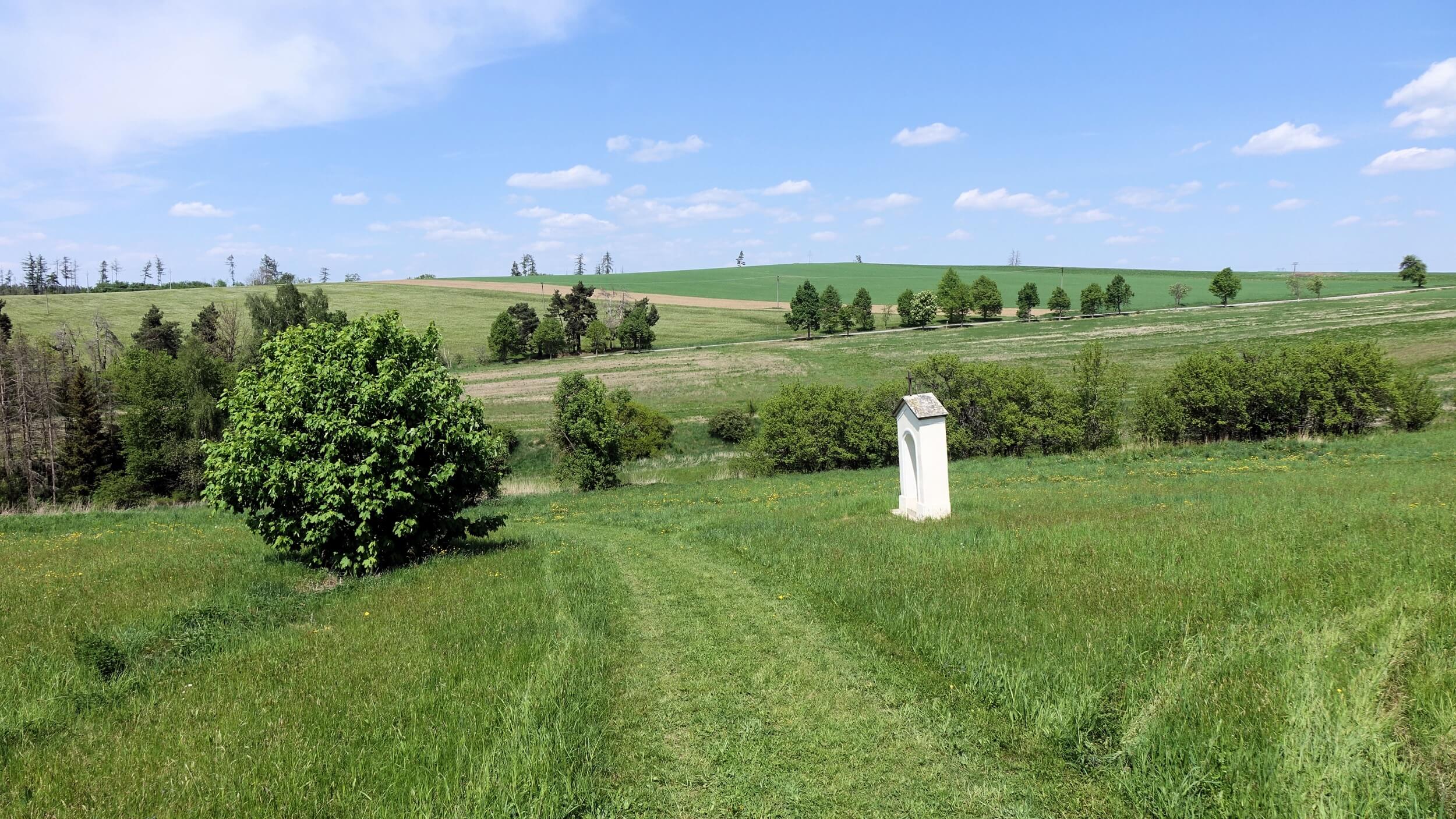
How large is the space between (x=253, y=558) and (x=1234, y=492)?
71.4ft

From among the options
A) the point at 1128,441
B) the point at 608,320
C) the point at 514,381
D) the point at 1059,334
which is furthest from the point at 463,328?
the point at 1128,441

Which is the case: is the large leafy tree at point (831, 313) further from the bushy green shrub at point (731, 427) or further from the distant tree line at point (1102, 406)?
the distant tree line at point (1102, 406)

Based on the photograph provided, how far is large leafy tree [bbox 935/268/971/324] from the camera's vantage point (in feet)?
387

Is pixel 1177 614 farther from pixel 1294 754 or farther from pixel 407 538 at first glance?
pixel 407 538

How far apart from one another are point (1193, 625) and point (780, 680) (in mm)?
4381

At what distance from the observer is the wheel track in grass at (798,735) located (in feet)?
16.6

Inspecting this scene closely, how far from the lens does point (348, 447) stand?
12039 mm

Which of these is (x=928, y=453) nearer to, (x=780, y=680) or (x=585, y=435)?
(x=780, y=680)

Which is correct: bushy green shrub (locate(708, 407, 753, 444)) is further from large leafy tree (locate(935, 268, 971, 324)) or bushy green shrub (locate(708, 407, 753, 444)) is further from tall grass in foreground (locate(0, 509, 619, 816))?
large leafy tree (locate(935, 268, 971, 324))

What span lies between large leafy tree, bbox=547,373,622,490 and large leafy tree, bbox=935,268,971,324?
294 feet

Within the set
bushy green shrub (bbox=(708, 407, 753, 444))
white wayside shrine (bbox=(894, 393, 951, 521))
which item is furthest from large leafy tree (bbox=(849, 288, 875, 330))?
white wayside shrine (bbox=(894, 393, 951, 521))

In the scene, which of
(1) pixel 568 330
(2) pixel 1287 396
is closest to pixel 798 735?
(2) pixel 1287 396

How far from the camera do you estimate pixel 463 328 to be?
108m

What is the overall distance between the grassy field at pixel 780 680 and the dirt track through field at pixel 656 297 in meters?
111
